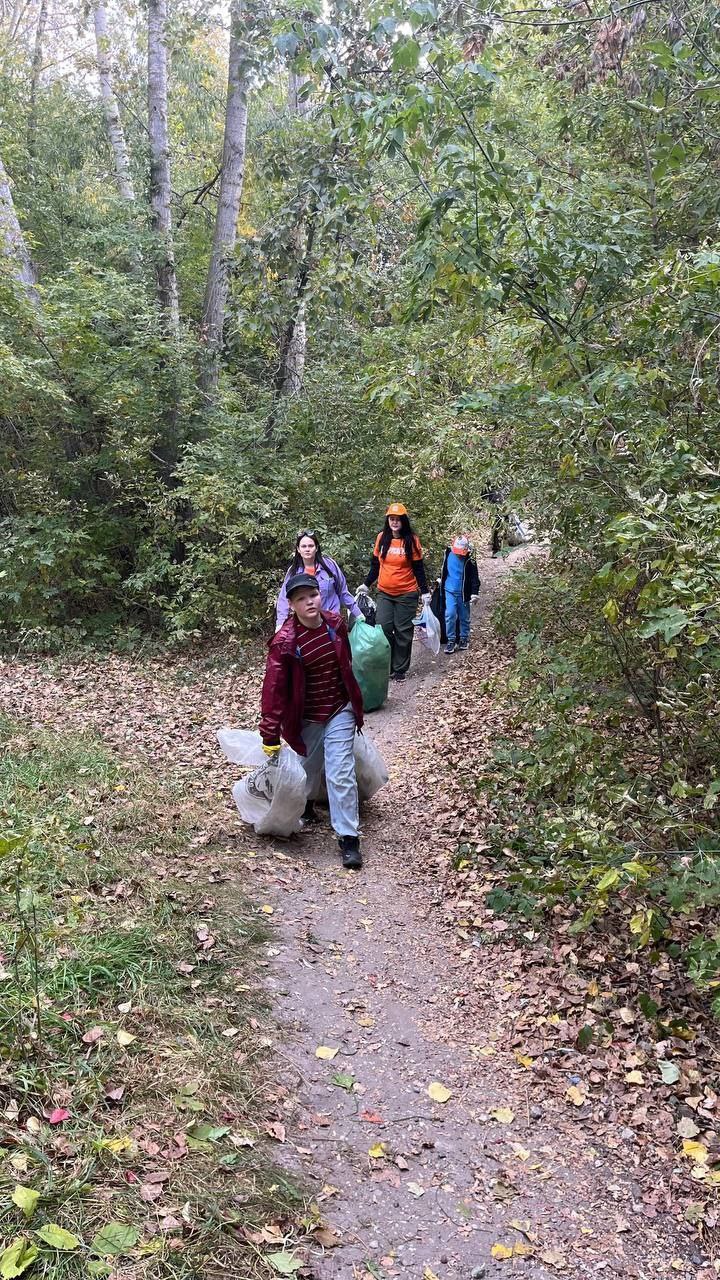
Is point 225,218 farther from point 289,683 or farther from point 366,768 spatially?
point 366,768

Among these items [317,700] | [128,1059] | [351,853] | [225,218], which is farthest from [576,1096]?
[225,218]

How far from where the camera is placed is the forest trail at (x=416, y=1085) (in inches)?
114

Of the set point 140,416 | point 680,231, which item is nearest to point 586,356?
point 680,231

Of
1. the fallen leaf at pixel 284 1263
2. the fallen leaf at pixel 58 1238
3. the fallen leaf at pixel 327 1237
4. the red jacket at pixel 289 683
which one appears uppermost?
the red jacket at pixel 289 683

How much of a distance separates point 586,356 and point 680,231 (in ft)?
6.25

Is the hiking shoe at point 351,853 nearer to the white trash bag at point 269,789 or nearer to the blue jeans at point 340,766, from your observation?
the blue jeans at point 340,766

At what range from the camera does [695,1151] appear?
3.34 meters

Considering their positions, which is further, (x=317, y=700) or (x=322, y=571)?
(x=322, y=571)

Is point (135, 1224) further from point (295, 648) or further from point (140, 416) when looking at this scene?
point (140, 416)

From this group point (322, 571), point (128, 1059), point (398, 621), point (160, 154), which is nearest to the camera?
point (128, 1059)

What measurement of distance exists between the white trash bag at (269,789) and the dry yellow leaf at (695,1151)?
9.54 feet

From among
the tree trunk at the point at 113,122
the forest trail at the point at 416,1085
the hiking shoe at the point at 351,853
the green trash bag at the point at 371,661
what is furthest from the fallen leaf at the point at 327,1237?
the tree trunk at the point at 113,122

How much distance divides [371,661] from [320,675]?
9.20 ft

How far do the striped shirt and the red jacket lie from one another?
38 millimetres
